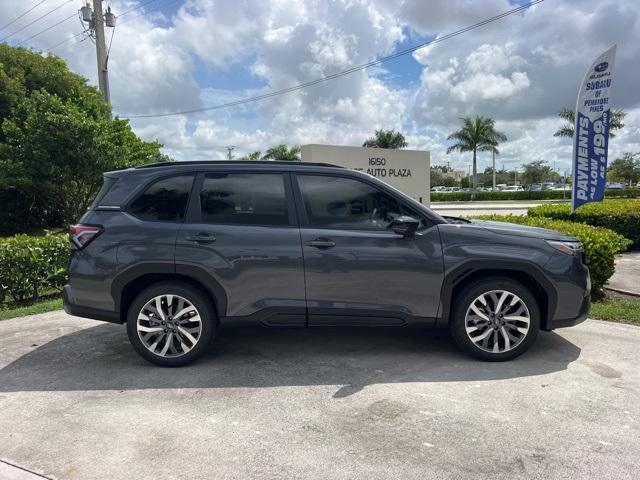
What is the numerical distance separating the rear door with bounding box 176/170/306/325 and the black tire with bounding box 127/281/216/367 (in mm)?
141

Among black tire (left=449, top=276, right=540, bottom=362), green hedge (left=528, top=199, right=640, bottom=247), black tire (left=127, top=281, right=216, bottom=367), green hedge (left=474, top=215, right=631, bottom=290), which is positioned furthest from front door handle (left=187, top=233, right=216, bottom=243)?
green hedge (left=528, top=199, right=640, bottom=247)

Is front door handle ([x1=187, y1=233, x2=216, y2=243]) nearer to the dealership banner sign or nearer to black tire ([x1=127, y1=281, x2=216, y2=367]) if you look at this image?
black tire ([x1=127, y1=281, x2=216, y2=367])

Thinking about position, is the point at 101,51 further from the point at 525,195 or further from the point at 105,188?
the point at 525,195

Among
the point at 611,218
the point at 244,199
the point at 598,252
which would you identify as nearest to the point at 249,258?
the point at 244,199

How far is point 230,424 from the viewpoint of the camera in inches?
135

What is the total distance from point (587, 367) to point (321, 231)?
2590 millimetres

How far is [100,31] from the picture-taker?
16.3 m

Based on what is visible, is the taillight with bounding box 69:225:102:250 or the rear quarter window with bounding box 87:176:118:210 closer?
the taillight with bounding box 69:225:102:250

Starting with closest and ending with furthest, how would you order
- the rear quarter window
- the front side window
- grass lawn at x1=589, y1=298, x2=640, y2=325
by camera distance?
the front side window, the rear quarter window, grass lawn at x1=589, y1=298, x2=640, y2=325

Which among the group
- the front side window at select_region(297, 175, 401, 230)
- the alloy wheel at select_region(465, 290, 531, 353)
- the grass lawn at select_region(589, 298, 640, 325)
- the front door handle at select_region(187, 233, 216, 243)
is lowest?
the grass lawn at select_region(589, 298, 640, 325)

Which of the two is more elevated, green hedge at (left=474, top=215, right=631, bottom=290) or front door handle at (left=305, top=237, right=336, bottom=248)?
front door handle at (left=305, top=237, right=336, bottom=248)

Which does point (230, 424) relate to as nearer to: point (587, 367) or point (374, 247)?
point (374, 247)

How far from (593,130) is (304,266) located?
25.3ft

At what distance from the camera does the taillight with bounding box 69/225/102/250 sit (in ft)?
14.4
